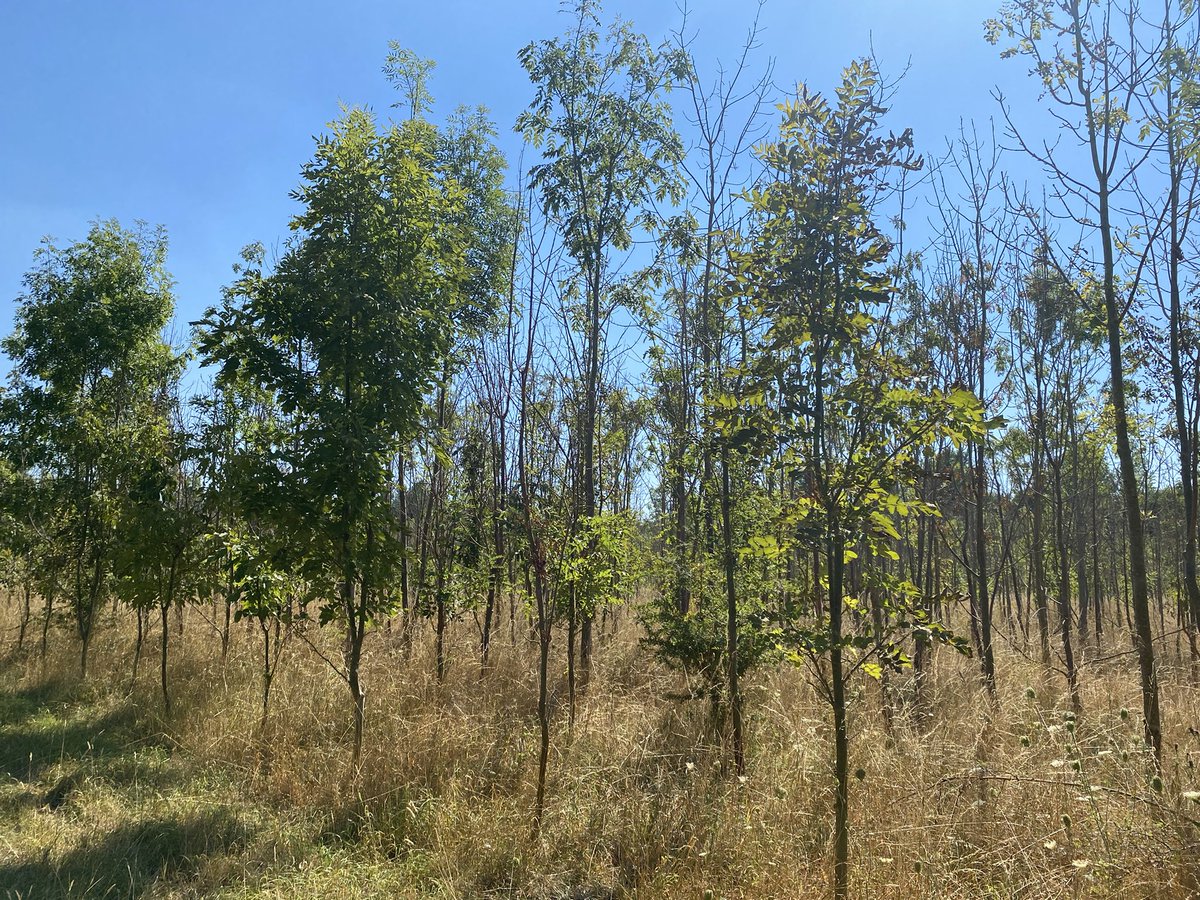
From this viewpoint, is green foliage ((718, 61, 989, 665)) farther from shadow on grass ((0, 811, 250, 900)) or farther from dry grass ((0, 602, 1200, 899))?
shadow on grass ((0, 811, 250, 900))

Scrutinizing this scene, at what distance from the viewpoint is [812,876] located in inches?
129

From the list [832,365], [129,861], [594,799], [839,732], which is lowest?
[129,861]

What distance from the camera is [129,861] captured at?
396cm

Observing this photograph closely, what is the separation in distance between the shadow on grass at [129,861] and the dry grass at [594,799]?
2 cm

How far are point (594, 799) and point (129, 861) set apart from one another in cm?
272

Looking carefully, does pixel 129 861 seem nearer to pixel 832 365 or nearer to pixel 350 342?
pixel 350 342

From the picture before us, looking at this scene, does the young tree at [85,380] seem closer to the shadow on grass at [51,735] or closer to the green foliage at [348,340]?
the shadow on grass at [51,735]

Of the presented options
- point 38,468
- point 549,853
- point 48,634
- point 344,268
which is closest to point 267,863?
point 549,853

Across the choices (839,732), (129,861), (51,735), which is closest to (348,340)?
(129,861)

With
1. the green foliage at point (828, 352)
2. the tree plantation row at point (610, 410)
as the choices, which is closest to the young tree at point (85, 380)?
the tree plantation row at point (610, 410)

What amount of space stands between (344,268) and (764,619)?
12.6 feet

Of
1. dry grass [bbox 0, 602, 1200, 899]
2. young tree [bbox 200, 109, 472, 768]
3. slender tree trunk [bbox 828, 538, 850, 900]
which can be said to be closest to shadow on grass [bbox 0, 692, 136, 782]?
dry grass [bbox 0, 602, 1200, 899]

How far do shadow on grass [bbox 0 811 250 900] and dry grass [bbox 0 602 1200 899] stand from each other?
2 cm

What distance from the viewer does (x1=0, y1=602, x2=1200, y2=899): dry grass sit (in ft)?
10.8
